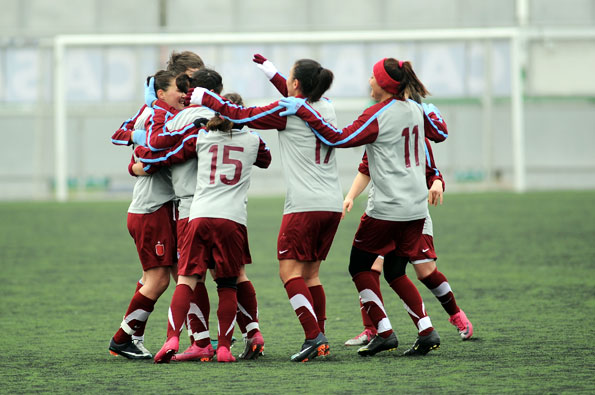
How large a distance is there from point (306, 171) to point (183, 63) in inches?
41.2

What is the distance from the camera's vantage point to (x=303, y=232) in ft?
16.3

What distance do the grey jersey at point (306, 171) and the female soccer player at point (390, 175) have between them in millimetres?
92

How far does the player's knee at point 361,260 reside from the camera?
529 centimetres

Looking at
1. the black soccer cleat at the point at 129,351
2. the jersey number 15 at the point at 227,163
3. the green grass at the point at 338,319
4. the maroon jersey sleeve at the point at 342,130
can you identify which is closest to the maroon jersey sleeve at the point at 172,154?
the jersey number 15 at the point at 227,163

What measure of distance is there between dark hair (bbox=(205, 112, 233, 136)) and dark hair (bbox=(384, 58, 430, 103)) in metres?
0.95

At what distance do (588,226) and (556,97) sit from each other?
550 inches

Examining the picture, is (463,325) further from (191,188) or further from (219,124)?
(219,124)

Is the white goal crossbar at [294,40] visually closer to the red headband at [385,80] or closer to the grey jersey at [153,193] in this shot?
the grey jersey at [153,193]

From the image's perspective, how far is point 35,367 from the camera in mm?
4812

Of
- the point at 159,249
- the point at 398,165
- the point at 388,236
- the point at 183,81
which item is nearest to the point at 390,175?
the point at 398,165

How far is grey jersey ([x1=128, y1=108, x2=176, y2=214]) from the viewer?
531 cm

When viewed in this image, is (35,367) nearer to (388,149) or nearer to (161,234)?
(161,234)

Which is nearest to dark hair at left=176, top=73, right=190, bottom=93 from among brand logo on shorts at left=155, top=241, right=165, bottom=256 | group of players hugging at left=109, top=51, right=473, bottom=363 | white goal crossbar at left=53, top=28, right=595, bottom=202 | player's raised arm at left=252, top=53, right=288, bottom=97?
group of players hugging at left=109, top=51, right=473, bottom=363

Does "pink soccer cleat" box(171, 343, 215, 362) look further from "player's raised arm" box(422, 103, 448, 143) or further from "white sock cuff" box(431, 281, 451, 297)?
"player's raised arm" box(422, 103, 448, 143)
